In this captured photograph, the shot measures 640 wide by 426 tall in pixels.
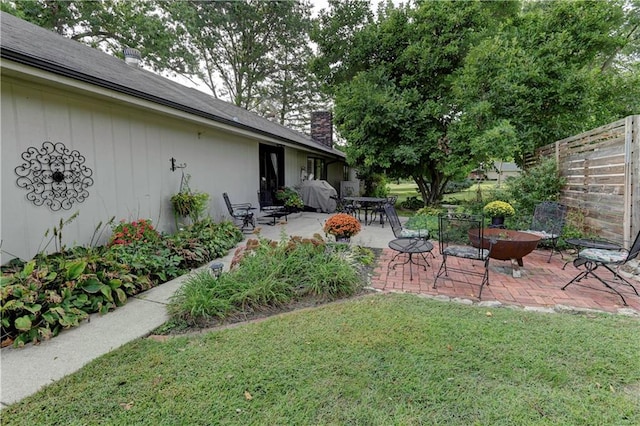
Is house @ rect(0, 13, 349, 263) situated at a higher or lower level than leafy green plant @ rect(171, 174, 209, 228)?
higher

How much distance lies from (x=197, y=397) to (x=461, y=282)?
3.66 meters

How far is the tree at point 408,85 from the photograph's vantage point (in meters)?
9.17

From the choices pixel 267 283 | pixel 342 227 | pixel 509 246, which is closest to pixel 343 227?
pixel 342 227

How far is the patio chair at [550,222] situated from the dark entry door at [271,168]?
7643 millimetres

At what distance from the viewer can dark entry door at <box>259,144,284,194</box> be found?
1006cm

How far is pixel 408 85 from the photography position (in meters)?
10.1

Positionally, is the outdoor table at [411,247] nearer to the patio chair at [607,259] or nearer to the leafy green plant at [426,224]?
the patio chair at [607,259]

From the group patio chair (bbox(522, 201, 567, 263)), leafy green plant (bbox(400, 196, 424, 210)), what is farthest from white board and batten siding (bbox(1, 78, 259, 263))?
leafy green plant (bbox(400, 196, 424, 210))

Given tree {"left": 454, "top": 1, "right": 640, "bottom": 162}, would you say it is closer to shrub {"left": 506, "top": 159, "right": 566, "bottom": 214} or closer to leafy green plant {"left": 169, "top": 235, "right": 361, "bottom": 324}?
shrub {"left": 506, "top": 159, "right": 566, "bottom": 214}

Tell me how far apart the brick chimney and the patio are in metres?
11.5

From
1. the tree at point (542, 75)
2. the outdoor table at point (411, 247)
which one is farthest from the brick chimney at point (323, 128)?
the outdoor table at point (411, 247)

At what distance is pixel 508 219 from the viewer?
21.3 ft

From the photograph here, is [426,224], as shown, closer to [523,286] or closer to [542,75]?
[523,286]

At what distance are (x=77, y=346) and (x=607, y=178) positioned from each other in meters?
7.57
